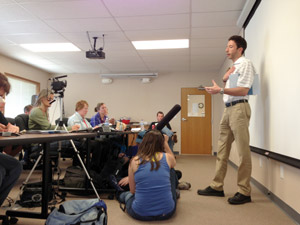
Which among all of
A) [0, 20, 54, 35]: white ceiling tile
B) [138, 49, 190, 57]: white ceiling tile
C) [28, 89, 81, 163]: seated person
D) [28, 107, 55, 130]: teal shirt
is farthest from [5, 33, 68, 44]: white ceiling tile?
[28, 107, 55, 130]: teal shirt

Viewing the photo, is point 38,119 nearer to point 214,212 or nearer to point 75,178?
point 75,178

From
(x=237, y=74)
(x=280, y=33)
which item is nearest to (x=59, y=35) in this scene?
(x=237, y=74)

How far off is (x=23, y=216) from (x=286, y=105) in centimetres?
218

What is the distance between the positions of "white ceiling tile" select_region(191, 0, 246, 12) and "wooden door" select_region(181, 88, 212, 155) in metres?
3.85

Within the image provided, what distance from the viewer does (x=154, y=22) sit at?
3650 mm

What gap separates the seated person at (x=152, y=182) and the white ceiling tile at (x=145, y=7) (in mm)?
1951

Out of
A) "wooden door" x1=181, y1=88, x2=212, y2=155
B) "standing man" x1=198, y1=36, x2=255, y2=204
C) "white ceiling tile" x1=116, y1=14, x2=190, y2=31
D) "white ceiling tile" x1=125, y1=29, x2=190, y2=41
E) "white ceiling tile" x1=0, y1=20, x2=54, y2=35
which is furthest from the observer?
"wooden door" x1=181, y1=88, x2=212, y2=155

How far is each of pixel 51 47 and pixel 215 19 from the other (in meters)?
3.34

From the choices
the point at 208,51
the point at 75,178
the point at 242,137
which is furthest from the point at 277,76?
the point at 208,51

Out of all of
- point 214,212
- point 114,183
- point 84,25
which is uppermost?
point 84,25

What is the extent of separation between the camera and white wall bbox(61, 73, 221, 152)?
276 inches

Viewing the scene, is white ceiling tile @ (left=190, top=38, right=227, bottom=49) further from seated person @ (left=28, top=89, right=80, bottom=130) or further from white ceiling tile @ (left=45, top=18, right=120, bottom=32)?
seated person @ (left=28, top=89, right=80, bottom=130)

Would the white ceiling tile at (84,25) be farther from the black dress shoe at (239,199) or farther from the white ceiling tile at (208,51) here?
the black dress shoe at (239,199)

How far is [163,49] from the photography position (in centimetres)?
494
